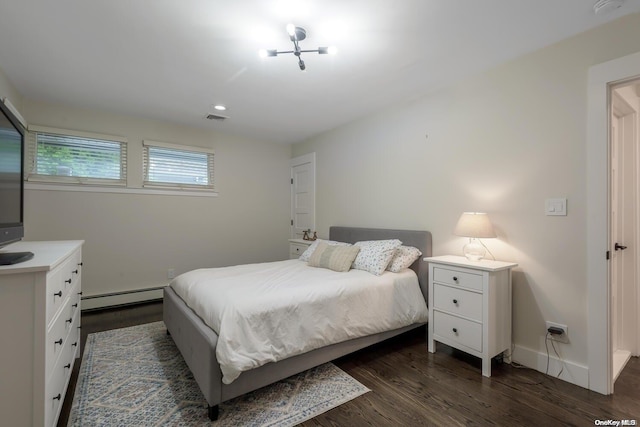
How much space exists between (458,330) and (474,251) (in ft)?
2.17

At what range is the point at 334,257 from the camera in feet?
9.48

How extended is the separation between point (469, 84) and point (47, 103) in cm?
453

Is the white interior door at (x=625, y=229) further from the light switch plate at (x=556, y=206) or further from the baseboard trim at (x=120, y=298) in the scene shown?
the baseboard trim at (x=120, y=298)

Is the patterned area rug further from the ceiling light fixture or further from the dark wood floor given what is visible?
the ceiling light fixture

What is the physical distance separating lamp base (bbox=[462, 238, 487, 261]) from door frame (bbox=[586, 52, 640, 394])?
665mm

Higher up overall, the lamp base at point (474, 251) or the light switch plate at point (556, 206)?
→ the light switch plate at point (556, 206)

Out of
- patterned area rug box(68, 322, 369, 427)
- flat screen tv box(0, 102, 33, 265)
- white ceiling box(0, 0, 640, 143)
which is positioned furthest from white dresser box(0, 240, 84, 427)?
white ceiling box(0, 0, 640, 143)

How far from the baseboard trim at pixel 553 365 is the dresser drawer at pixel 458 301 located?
531 millimetres

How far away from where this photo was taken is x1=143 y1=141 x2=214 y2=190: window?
3.88m

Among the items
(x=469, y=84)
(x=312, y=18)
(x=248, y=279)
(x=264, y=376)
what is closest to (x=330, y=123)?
(x=469, y=84)

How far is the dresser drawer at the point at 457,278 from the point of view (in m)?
2.15

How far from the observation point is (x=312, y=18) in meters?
1.84

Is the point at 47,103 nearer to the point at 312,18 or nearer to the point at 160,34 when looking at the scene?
the point at 160,34

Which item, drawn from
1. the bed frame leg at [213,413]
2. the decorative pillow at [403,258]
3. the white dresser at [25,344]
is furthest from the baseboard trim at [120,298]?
the decorative pillow at [403,258]
